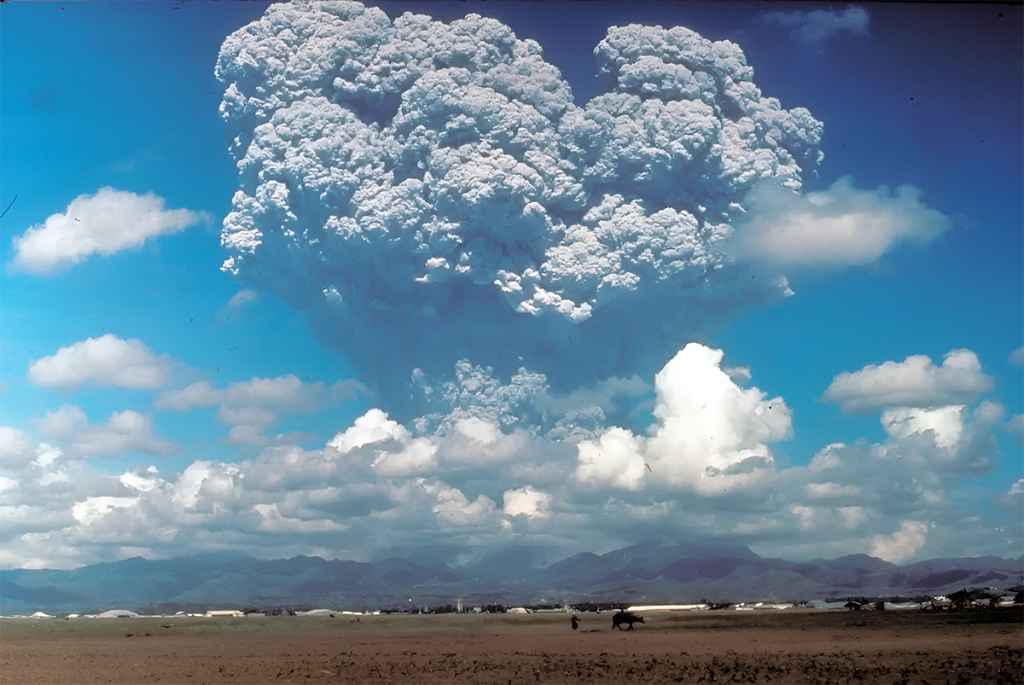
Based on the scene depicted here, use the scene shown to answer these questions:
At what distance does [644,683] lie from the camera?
902 inches

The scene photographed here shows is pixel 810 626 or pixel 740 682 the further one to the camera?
pixel 810 626

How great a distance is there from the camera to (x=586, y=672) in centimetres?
2553

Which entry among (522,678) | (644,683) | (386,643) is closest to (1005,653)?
(644,683)

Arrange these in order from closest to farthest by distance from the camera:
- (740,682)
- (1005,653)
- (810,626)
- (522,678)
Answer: (740,682)
(522,678)
(1005,653)
(810,626)

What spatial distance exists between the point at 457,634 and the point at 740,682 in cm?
2667

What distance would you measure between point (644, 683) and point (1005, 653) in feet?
49.2

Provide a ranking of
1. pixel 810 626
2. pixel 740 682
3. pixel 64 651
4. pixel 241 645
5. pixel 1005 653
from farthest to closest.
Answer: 1. pixel 810 626
2. pixel 241 645
3. pixel 64 651
4. pixel 1005 653
5. pixel 740 682

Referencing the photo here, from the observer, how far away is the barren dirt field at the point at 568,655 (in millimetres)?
24781

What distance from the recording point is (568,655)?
31172 millimetres

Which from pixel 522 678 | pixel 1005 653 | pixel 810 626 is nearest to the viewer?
pixel 522 678

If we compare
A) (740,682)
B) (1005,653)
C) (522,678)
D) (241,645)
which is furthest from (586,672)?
(241,645)

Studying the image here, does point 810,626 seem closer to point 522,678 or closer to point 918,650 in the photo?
point 918,650

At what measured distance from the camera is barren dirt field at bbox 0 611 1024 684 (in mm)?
24781

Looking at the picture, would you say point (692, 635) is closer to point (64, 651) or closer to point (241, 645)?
point (241, 645)
